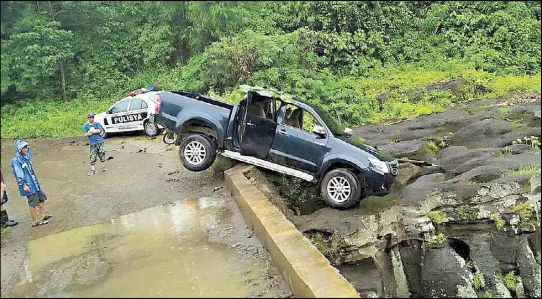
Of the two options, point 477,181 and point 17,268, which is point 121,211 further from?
point 477,181

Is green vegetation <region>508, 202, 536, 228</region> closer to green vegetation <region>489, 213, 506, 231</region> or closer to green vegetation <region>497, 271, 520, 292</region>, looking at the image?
green vegetation <region>489, 213, 506, 231</region>

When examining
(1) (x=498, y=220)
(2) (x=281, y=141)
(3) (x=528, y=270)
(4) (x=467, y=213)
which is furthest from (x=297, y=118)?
(3) (x=528, y=270)

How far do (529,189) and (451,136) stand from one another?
560cm

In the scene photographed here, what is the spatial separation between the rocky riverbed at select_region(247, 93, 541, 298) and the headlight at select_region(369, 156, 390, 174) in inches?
27.6

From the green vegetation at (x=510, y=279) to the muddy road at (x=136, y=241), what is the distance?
14.3ft

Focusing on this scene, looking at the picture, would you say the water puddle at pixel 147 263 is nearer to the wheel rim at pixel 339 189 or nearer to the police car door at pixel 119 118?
the wheel rim at pixel 339 189

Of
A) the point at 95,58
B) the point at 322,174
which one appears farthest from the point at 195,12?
the point at 322,174

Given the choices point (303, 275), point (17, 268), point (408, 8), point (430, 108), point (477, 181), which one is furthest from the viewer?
point (408, 8)

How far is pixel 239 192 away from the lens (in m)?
8.85

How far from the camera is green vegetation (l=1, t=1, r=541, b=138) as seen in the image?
7.19 metres

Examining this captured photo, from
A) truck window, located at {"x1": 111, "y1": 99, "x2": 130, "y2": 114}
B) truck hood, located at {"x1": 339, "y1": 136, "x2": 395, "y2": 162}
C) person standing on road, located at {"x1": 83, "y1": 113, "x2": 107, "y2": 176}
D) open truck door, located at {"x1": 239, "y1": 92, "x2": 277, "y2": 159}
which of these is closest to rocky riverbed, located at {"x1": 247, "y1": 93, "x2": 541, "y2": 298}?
open truck door, located at {"x1": 239, "y1": 92, "x2": 277, "y2": 159}

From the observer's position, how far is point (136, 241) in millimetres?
7395

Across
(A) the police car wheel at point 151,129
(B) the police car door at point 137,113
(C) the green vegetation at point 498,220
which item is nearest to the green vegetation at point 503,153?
(C) the green vegetation at point 498,220

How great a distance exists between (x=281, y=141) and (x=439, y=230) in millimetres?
3301
